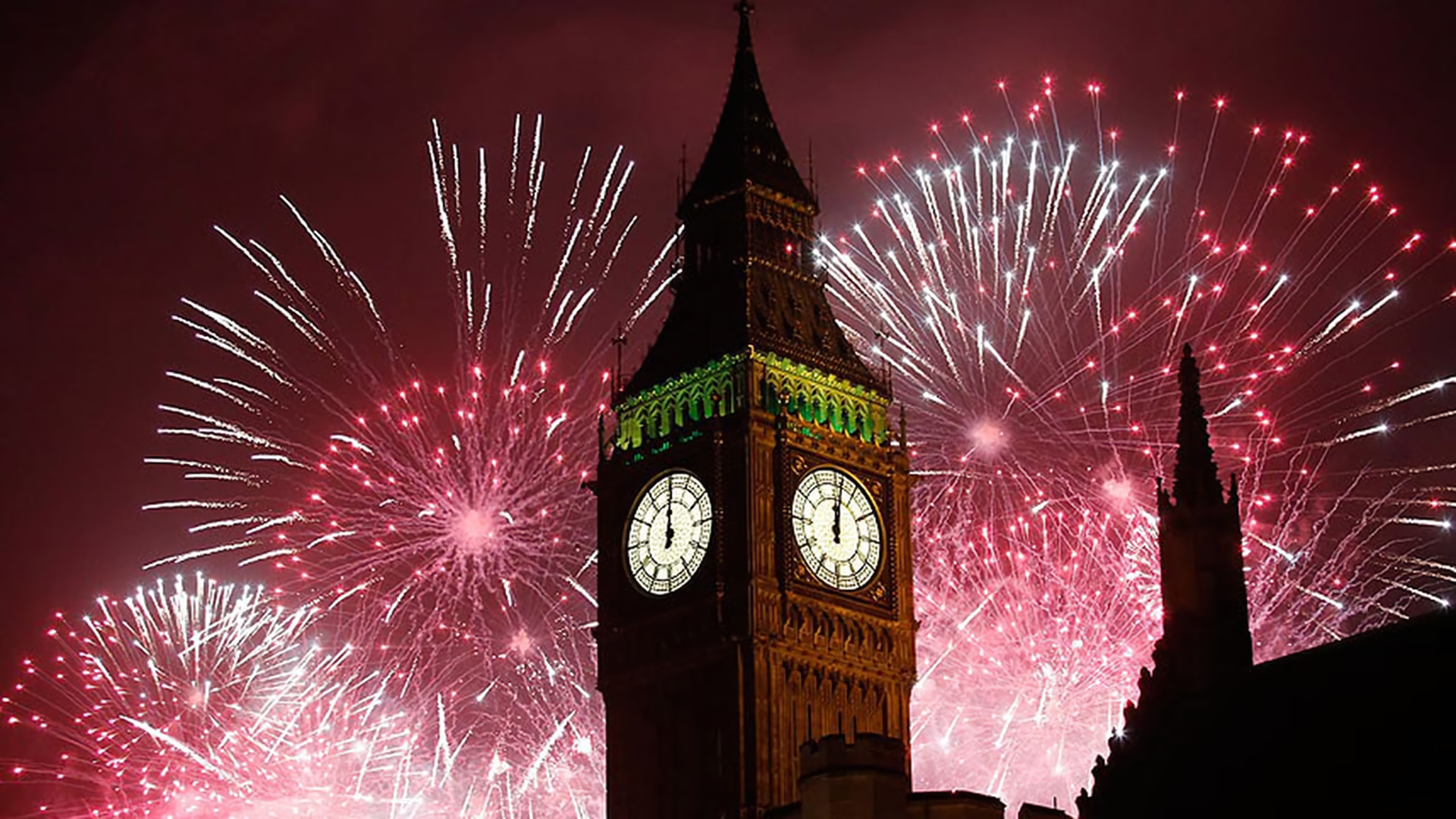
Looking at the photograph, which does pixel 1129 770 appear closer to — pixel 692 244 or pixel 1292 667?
pixel 1292 667

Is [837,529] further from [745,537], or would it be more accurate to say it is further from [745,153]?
[745,153]

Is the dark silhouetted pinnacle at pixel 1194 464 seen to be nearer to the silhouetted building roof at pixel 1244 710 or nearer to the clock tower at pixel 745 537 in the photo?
the silhouetted building roof at pixel 1244 710

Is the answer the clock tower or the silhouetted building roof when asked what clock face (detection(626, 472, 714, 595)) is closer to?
the clock tower

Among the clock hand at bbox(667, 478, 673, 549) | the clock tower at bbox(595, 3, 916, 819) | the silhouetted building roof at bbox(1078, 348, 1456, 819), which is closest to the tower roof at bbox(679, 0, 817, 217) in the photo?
the clock tower at bbox(595, 3, 916, 819)

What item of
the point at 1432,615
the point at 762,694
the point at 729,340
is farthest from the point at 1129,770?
the point at 729,340

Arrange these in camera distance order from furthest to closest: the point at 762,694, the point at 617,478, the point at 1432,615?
the point at 617,478 < the point at 762,694 < the point at 1432,615
